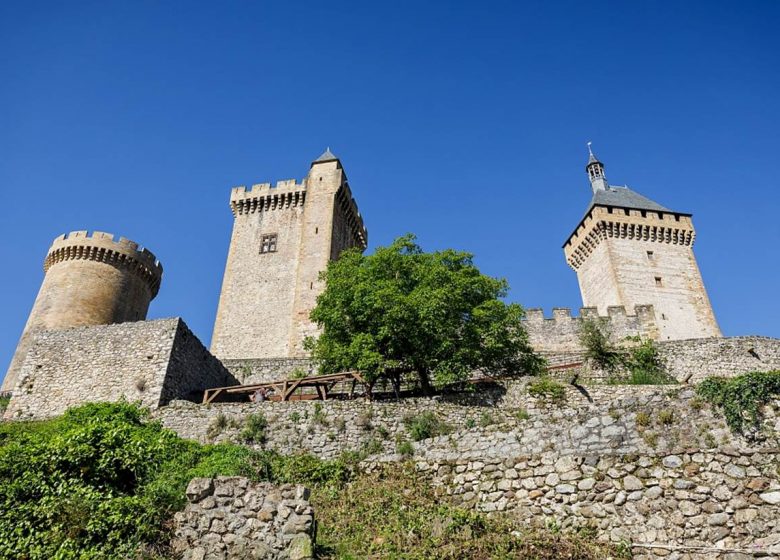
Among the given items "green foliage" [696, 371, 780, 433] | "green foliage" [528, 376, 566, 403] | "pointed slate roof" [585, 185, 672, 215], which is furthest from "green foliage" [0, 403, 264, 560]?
"pointed slate roof" [585, 185, 672, 215]

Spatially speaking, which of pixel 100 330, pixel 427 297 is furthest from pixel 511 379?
pixel 100 330

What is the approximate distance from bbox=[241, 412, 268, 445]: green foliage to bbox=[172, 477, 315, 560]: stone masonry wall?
5436mm

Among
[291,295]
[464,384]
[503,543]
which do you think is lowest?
[503,543]

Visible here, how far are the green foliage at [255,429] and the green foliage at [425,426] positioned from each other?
3447mm

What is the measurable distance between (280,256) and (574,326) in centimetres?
1595

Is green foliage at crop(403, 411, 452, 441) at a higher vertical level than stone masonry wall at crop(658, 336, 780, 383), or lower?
lower

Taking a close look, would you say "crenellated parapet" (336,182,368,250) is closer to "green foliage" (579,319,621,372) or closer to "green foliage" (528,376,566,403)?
"green foliage" (579,319,621,372)

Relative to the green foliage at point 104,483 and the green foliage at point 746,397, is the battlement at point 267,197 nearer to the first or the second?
the green foliage at point 104,483

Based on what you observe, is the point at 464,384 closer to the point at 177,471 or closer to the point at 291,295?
the point at 177,471

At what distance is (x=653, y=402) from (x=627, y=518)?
1.80m

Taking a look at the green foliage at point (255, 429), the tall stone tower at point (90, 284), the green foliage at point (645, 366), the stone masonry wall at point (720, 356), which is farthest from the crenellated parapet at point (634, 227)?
the tall stone tower at point (90, 284)

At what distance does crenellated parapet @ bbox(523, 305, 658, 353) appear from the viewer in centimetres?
2459

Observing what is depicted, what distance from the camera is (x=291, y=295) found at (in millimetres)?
28891

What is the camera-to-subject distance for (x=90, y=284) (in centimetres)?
2725
